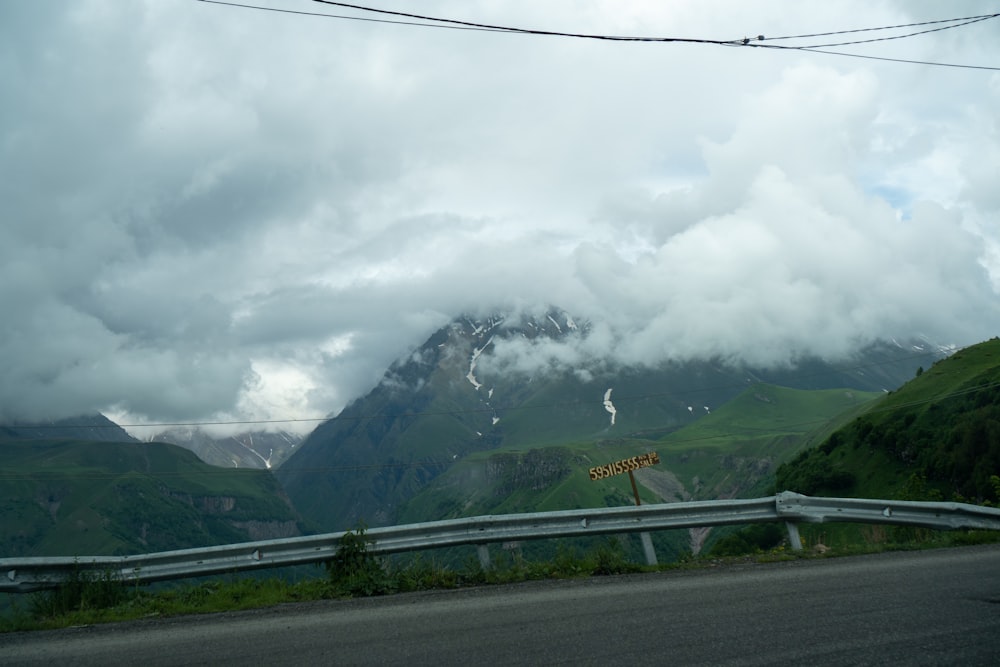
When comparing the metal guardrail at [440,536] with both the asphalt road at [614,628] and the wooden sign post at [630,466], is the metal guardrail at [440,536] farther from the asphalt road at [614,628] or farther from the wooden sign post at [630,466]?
the asphalt road at [614,628]

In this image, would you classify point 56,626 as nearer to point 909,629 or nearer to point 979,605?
point 909,629

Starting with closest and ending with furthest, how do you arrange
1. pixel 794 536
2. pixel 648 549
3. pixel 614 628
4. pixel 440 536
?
1. pixel 614 628
2. pixel 440 536
3. pixel 648 549
4. pixel 794 536

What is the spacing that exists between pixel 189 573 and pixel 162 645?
3747 millimetres

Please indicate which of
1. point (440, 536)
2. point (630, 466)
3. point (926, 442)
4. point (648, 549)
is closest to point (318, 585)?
point (440, 536)

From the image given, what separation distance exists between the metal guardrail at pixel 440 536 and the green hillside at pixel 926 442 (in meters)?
80.6

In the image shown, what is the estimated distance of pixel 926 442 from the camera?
10625 centimetres

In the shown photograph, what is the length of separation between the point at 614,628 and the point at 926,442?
11859 centimetres

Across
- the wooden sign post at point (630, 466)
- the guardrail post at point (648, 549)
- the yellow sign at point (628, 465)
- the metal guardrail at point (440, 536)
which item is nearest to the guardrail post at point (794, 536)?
the metal guardrail at point (440, 536)

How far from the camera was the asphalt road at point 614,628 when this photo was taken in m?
6.47

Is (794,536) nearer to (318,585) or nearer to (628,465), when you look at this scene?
(628,465)

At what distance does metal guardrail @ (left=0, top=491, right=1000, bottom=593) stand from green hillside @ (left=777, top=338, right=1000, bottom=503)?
8062 centimetres

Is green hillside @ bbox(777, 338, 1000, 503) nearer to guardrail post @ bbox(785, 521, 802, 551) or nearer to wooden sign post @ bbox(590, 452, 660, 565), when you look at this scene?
wooden sign post @ bbox(590, 452, 660, 565)

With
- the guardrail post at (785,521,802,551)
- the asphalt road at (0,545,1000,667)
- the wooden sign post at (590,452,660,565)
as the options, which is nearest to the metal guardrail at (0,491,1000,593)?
the guardrail post at (785,521,802,551)

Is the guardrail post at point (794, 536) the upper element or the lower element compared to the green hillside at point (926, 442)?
upper
